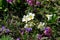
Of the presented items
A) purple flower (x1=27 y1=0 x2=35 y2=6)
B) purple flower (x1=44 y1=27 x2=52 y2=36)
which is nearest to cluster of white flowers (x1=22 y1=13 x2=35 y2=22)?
purple flower (x1=27 y1=0 x2=35 y2=6)

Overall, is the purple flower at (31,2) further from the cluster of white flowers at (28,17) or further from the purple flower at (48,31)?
the purple flower at (48,31)

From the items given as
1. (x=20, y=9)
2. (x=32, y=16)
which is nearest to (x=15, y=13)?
(x=20, y=9)

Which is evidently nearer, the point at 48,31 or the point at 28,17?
the point at 48,31

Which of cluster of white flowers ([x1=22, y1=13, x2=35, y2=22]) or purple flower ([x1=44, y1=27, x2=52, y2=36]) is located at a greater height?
cluster of white flowers ([x1=22, y1=13, x2=35, y2=22])

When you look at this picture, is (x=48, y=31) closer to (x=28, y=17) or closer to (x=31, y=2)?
(x=28, y=17)

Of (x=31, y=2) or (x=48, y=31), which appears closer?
(x=48, y=31)

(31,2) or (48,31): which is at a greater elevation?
(31,2)

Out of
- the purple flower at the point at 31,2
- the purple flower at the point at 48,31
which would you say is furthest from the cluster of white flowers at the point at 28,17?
the purple flower at the point at 48,31

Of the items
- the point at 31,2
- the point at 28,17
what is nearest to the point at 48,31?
the point at 28,17

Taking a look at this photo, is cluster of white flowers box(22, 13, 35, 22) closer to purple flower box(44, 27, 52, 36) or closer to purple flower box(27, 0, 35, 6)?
purple flower box(27, 0, 35, 6)

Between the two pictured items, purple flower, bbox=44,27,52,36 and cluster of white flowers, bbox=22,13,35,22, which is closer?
purple flower, bbox=44,27,52,36

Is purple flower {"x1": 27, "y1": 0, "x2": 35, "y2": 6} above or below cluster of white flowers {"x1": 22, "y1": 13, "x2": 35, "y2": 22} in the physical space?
above

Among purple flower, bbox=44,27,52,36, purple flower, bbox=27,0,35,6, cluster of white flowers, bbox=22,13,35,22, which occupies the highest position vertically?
purple flower, bbox=27,0,35,6
